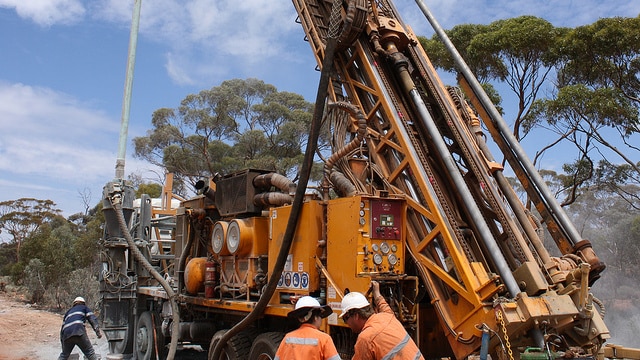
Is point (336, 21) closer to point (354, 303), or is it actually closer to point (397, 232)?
point (397, 232)

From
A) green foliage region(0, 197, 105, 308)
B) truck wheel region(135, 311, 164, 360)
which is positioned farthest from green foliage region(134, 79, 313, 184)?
truck wheel region(135, 311, 164, 360)

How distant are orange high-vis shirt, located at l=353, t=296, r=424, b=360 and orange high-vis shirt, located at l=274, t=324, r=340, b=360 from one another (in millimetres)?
219

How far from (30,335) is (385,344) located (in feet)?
Answer: 55.3

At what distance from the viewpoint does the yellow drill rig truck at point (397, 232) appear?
5.23 m

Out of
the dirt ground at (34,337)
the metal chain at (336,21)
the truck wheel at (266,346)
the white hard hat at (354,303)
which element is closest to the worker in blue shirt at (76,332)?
the dirt ground at (34,337)

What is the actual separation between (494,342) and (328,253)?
1.97m

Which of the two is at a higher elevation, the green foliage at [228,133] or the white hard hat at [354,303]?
the green foliage at [228,133]

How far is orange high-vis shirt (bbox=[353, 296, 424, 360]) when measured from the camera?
3545 mm

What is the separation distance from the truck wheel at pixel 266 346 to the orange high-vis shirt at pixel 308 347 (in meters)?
2.84

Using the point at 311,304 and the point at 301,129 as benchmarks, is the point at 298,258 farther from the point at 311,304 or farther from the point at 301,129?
the point at 301,129

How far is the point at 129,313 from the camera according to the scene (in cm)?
1132

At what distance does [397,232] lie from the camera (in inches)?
234

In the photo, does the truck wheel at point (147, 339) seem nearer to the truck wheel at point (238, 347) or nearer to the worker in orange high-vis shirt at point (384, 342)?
the truck wheel at point (238, 347)

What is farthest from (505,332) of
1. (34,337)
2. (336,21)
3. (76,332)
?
(34,337)
